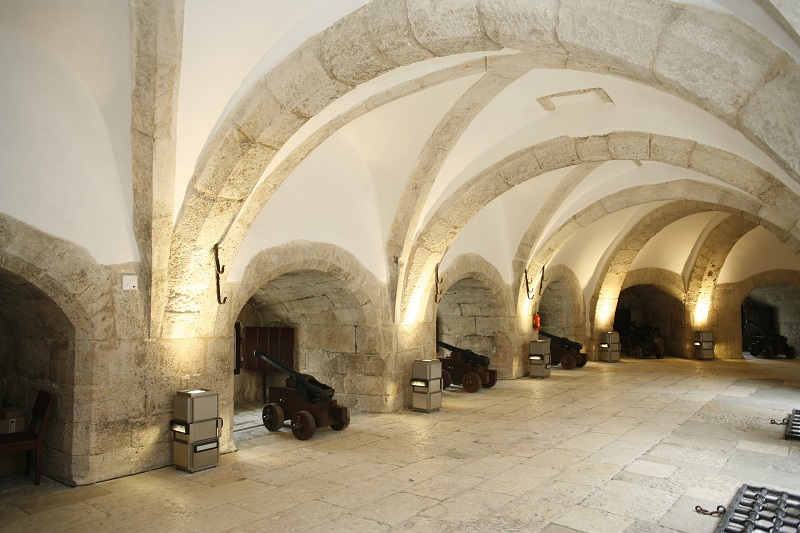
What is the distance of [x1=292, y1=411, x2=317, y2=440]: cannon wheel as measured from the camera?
21.0 feet

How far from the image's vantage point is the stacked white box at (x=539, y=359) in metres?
11.3

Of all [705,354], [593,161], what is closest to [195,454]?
[593,161]

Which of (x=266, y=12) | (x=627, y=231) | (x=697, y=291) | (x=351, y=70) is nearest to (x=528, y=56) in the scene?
(x=351, y=70)

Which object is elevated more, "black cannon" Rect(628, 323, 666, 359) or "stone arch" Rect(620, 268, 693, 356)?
"stone arch" Rect(620, 268, 693, 356)

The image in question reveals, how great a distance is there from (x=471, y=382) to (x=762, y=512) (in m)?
5.59

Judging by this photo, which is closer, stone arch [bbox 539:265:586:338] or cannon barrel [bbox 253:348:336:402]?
cannon barrel [bbox 253:348:336:402]

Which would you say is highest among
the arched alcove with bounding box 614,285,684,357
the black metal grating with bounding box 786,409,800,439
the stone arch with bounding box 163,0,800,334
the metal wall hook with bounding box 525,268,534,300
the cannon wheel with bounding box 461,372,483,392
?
the stone arch with bounding box 163,0,800,334

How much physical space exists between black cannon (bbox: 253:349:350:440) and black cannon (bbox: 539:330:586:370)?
7.35 meters

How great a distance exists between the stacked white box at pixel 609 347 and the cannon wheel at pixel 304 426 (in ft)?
32.7

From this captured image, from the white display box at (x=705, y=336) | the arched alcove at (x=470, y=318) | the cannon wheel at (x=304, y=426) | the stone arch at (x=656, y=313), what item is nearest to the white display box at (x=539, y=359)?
the arched alcove at (x=470, y=318)

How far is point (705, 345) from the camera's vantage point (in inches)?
581

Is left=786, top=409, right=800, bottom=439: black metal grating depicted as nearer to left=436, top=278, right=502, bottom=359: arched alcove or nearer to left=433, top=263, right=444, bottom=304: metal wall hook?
left=433, top=263, right=444, bottom=304: metal wall hook

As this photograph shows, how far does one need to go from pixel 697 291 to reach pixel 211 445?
531 inches

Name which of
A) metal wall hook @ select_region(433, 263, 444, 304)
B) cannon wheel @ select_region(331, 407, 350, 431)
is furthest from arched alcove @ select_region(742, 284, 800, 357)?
cannon wheel @ select_region(331, 407, 350, 431)
